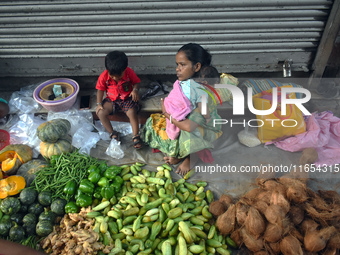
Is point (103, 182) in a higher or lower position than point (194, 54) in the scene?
lower

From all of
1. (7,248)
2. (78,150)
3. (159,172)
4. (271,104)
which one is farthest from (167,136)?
(7,248)

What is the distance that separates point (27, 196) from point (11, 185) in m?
0.29

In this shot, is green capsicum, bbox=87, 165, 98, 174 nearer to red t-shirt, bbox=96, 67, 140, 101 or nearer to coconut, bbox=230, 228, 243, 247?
red t-shirt, bbox=96, 67, 140, 101

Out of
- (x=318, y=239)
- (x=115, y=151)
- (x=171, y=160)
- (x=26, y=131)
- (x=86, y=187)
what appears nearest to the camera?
(x=318, y=239)

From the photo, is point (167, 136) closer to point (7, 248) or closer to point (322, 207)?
point (322, 207)

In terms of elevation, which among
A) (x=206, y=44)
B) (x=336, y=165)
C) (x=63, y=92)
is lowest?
(x=336, y=165)

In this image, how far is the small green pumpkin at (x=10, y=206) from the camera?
3.07m

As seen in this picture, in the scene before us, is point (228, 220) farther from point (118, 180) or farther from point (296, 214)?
point (118, 180)

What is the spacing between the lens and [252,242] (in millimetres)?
2648

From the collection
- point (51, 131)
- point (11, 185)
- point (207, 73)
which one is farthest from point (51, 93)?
point (207, 73)

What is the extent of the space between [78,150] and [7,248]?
2031 mm

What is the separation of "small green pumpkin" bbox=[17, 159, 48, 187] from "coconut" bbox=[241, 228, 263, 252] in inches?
101

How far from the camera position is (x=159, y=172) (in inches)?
144

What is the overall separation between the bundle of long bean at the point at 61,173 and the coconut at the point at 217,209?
161 centimetres
